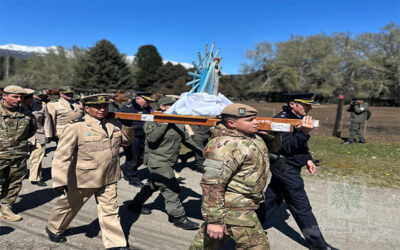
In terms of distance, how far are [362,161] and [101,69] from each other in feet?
171

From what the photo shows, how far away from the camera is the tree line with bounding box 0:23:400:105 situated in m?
44.5

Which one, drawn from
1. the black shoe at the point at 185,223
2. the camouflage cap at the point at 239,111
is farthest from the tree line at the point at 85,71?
the camouflage cap at the point at 239,111

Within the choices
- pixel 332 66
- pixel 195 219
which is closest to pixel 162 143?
pixel 195 219

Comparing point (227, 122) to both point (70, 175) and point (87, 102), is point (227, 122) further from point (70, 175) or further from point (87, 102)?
point (70, 175)

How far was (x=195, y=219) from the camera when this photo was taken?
5039mm

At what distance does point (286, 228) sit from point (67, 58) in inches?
2592

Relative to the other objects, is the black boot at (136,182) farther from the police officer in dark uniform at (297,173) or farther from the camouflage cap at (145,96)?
the police officer in dark uniform at (297,173)

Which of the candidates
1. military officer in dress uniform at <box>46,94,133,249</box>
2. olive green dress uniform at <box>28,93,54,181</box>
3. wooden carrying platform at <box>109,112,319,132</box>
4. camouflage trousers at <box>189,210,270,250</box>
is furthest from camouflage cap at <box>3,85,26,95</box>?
camouflage trousers at <box>189,210,270,250</box>

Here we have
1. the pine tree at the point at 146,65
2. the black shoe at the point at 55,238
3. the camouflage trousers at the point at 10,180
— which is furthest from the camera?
the pine tree at the point at 146,65

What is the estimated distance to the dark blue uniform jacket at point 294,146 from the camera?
11.6 ft

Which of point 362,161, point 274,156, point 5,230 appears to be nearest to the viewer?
point 274,156

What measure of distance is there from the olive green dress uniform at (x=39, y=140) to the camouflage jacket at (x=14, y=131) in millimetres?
Result: 1700

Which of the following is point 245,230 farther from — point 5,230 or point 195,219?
point 5,230

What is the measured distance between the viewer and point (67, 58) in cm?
6228
